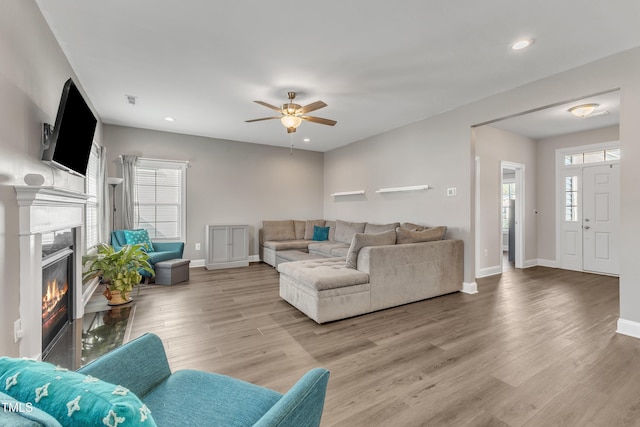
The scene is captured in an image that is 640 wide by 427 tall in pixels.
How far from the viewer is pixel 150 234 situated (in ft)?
18.3

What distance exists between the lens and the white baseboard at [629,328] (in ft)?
8.69

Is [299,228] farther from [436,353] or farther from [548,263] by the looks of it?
[548,263]

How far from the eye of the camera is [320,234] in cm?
650

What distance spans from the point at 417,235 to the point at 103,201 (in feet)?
16.1

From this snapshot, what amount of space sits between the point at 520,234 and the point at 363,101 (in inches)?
174

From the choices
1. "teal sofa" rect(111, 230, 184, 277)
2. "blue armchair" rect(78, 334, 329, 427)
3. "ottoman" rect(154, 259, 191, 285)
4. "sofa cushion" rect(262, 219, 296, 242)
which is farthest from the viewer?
"sofa cushion" rect(262, 219, 296, 242)

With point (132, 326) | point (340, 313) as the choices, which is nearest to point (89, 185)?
point (132, 326)

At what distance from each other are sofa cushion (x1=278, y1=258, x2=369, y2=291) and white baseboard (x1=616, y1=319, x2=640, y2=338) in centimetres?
242

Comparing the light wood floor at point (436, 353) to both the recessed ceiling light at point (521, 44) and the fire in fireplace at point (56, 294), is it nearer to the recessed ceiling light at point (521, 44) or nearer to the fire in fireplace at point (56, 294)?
the fire in fireplace at point (56, 294)

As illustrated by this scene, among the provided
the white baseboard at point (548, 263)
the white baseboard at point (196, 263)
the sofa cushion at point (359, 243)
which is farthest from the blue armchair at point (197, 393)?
the white baseboard at point (548, 263)

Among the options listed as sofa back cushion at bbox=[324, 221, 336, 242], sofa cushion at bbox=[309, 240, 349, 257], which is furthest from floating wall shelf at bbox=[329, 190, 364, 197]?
sofa cushion at bbox=[309, 240, 349, 257]

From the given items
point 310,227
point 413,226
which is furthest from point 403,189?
point 310,227

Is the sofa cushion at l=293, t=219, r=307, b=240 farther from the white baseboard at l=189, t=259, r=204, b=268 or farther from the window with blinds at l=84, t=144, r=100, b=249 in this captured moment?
the window with blinds at l=84, t=144, r=100, b=249

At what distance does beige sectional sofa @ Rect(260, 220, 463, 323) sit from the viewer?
9.91 feet
